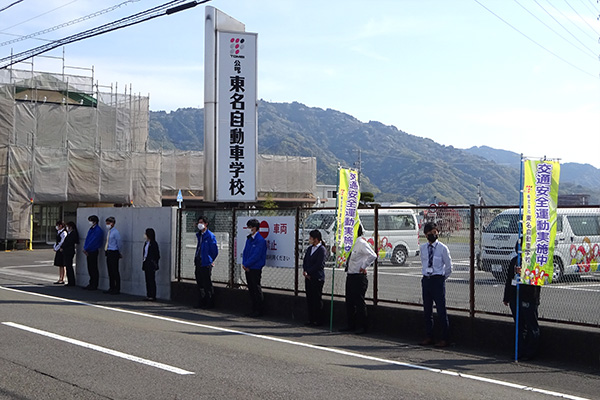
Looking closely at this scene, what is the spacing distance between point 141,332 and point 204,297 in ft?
13.1

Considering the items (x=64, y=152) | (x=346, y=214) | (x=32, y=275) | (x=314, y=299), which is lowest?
(x=32, y=275)

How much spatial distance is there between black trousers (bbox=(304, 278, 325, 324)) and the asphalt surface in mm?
444

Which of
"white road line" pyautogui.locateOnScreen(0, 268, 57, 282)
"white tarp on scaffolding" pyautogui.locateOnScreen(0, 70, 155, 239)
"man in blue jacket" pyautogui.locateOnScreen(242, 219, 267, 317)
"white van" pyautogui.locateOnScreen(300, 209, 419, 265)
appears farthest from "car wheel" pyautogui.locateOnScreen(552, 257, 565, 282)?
"white tarp on scaffolding" pyautogui.locateOnScreen(0, 70, 155, 239)

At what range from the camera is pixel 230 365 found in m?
8.47

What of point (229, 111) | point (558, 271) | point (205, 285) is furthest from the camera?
point (229, 111)

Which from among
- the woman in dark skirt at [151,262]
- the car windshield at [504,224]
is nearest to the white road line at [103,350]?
the woman in dark skirt at [151,262]

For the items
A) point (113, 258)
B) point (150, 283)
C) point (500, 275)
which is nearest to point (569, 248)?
point (500, 275)

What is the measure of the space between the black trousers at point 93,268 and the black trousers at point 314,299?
799 centimetres

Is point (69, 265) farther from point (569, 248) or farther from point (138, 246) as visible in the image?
point (569, 248)

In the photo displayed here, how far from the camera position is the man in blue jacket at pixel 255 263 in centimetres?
1353

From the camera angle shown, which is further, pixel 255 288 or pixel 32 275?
pixel 32 275

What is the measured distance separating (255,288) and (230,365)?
5.07 m

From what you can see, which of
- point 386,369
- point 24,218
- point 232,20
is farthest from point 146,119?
point 386,369

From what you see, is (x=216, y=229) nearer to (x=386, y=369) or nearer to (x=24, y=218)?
(x=386, y=369)
